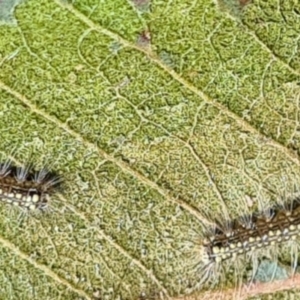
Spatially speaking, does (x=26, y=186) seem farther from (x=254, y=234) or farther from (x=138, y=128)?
(x=254, y=234)

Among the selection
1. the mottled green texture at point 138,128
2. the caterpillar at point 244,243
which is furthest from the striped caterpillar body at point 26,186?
the caterpillar at point 244,243

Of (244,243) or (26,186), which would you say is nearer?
(244,243)

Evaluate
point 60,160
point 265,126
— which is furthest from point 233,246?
point 60,160

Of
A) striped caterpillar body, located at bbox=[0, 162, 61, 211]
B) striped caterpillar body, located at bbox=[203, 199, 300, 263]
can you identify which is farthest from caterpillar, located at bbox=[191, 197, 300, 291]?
striped caterpillar body, located at bbox=[0, 162, 61, 211]

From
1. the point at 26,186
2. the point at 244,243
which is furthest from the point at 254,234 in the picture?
the point at 26,186

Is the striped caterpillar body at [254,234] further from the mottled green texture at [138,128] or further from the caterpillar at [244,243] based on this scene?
the mottled green texture at [138,128]

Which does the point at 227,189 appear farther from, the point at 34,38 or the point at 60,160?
the point at 34,38

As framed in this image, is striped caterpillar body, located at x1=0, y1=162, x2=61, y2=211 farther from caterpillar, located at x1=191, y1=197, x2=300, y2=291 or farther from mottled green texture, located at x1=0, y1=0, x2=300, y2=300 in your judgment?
caterpillar, located at x1=191, y1=197, x2=300, y2=291
